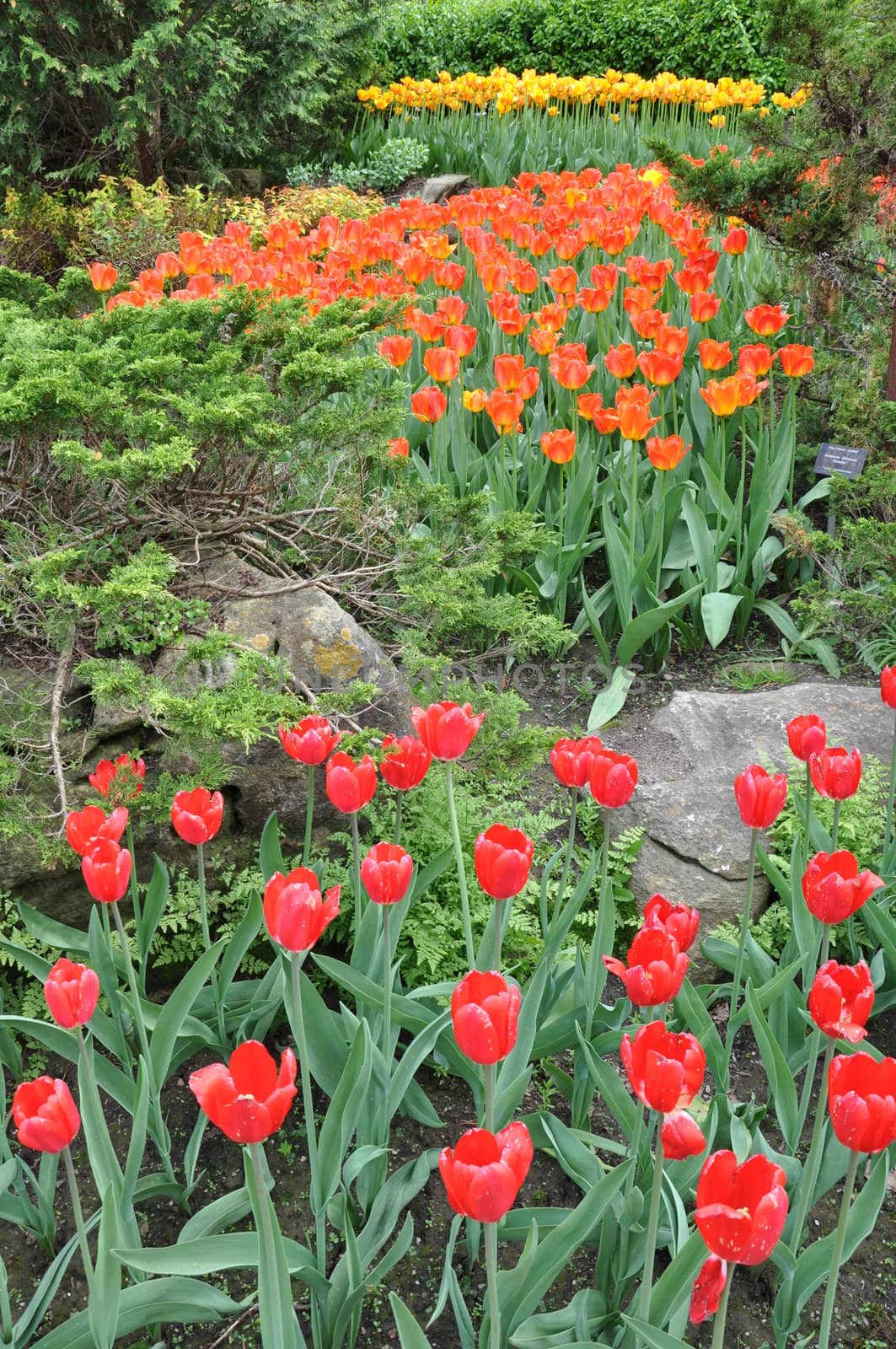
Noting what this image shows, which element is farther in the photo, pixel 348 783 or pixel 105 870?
pixel 348 783

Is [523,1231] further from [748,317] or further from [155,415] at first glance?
[748,317]

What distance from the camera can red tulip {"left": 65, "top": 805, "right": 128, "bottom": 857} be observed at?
1.62 m

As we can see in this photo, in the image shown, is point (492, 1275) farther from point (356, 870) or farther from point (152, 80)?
point (152, 80)

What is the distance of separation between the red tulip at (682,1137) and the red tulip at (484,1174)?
0.66 ft

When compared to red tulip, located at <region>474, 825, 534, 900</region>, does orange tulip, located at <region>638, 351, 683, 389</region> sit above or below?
above

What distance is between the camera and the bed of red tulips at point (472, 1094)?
118cm

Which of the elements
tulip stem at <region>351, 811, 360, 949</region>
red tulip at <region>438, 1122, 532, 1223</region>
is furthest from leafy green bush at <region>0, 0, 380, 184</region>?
red tulip at <region>438, 1122, 532, 1223</region>

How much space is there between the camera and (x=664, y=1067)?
117cm

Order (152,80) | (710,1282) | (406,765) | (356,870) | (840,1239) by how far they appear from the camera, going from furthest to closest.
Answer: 1. (152,80)
2. (356,870)
3. (406,765)
4. (840,1239)
5. (710,1282)

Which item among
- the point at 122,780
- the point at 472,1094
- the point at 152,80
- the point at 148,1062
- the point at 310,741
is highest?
the point at 152,80

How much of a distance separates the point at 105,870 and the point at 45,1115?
37 centimetres

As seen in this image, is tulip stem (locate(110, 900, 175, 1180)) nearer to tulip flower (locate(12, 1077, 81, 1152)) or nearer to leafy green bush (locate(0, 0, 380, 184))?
tulip flower (locate(12, 1077, 81, 1152))

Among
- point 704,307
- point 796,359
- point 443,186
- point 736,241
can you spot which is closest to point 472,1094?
point 796,359

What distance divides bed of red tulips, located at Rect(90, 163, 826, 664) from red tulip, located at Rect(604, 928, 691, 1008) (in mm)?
1744
